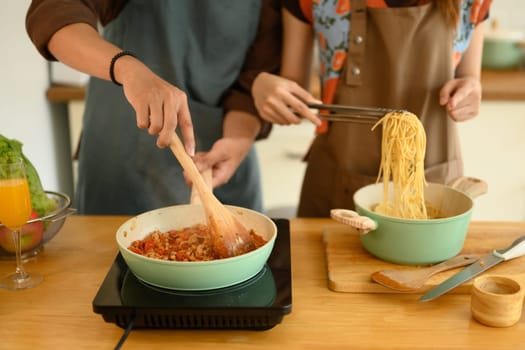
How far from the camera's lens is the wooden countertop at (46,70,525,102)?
7.87ft

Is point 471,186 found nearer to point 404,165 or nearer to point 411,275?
point 404,165

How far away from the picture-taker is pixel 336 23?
1461 mm

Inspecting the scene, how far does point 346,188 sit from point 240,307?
28.0 inches

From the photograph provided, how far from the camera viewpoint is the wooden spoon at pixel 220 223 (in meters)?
1.03

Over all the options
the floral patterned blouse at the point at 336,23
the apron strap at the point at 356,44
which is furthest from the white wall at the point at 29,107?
the apron strap at the point at 356,44

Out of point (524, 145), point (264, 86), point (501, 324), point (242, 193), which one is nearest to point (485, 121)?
point (524, 145)

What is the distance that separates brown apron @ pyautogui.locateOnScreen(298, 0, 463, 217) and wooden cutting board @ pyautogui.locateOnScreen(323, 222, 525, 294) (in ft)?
0.85

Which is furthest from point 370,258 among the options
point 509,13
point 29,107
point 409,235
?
point 509,13

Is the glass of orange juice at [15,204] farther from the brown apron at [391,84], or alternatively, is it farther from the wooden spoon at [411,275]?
the brown apron at [391,84]

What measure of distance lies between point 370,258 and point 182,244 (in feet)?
1.20

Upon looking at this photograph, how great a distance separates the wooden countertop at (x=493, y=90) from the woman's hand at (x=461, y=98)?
1.10 metres

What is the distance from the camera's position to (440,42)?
1.44 meters

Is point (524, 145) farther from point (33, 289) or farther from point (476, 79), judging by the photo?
point (33, 289)

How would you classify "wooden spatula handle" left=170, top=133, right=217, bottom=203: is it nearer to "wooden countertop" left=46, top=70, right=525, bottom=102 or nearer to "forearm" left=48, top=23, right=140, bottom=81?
"forearm" left=48, top=23, right=140, bottom=81
